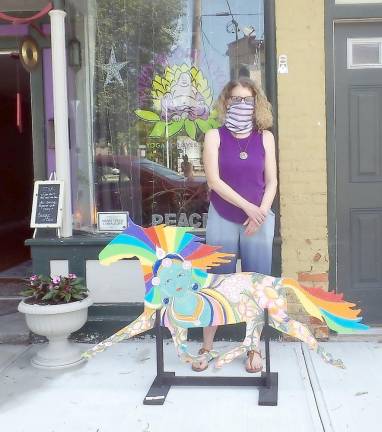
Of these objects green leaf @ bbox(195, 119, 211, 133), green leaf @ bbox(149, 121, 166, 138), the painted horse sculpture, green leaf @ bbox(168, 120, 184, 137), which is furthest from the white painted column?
the painted horse sculpture

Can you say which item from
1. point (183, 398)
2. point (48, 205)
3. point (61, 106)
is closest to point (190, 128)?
point (61, 106)

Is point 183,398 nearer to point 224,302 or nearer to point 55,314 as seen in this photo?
point 224,302

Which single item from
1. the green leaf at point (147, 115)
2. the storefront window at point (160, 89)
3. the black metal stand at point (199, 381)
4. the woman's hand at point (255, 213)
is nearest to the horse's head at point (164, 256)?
the black metal stand at point (199, 381)

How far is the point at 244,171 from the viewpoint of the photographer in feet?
12.3

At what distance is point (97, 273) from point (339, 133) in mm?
2168

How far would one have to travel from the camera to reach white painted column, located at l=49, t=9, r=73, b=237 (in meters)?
4.65

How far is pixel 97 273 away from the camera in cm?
468

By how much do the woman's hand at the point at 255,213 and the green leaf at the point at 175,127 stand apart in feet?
4.42

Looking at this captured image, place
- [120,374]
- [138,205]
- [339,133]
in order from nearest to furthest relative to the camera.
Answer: [120,374] → [339,133] → [138,205]

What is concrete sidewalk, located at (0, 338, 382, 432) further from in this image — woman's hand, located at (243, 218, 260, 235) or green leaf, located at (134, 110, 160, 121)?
green leaf, located at (134, 110, 160, 121)

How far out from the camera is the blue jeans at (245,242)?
3838 mm

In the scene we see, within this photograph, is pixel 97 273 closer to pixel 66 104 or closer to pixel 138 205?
pixel 138 205

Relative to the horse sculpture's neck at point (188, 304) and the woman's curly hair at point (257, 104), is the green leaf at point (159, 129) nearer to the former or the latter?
the woman's curly hair at point (257, 104)

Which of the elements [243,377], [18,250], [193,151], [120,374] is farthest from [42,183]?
[18,250]
